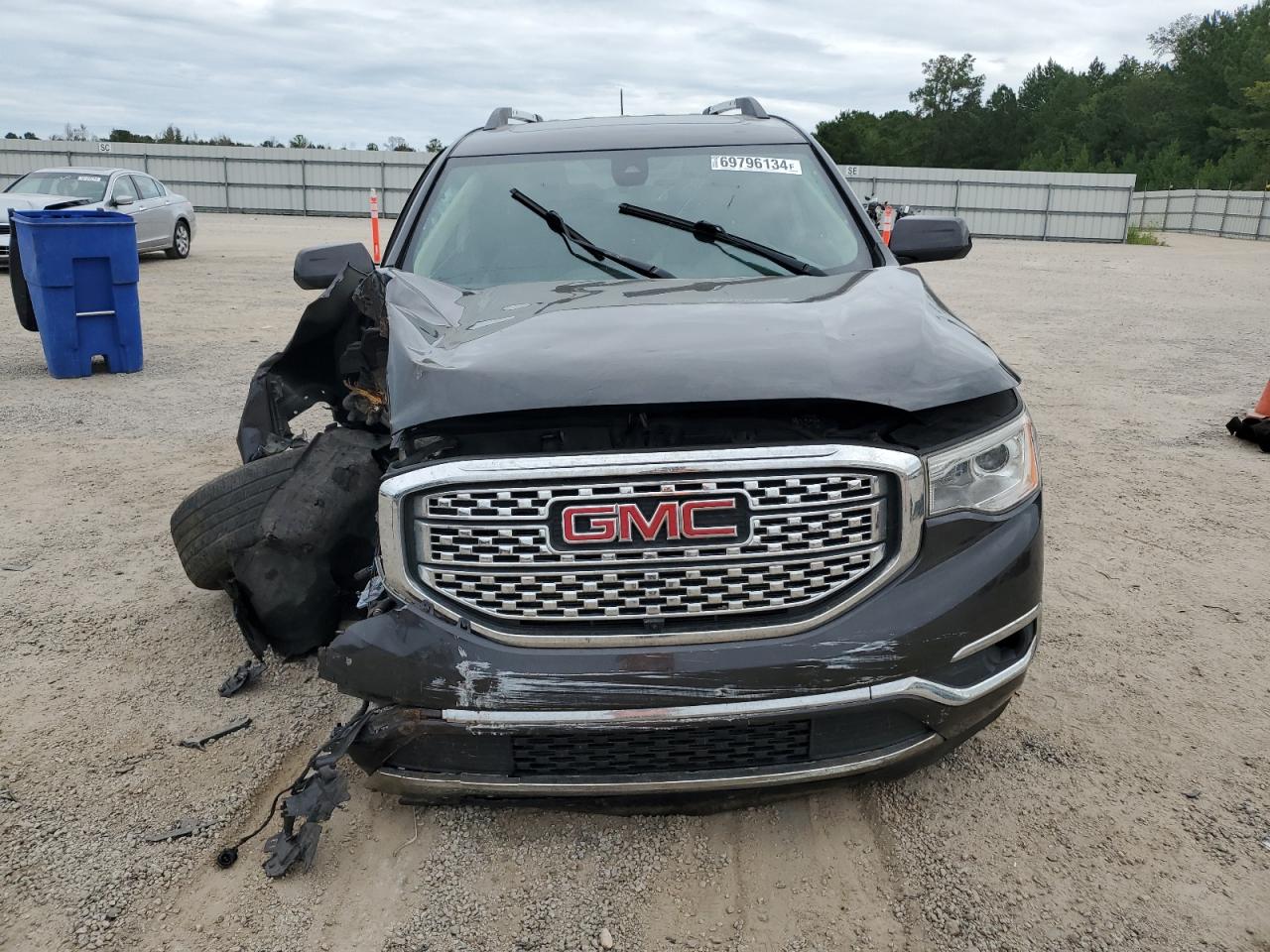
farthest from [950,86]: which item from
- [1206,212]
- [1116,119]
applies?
[1206,212]

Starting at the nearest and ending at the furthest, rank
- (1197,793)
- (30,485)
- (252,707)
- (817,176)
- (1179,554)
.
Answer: (1197,793)
(252,707)
(817,176)
(1179,554)
(30,485)

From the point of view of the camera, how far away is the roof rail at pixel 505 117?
4.75 metres

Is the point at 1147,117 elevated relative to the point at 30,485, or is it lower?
elevated

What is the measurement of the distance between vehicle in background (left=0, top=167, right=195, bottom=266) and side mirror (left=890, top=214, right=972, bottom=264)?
1327cm

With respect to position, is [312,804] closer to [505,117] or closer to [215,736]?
[215,736]

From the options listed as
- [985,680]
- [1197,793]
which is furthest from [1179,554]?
[985,680]

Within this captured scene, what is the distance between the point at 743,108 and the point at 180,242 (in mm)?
16326

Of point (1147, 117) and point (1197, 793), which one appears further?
point (1147, 117)

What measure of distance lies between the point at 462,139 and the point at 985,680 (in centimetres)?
306

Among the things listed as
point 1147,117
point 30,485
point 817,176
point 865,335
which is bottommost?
point 30,485

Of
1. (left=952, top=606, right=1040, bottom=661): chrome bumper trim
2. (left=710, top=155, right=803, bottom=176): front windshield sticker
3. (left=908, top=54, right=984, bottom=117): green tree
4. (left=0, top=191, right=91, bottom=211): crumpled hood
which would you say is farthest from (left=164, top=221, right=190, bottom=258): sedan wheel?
(left=908, top=54, right=984, bottom=117): green tree

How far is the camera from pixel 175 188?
36.3m

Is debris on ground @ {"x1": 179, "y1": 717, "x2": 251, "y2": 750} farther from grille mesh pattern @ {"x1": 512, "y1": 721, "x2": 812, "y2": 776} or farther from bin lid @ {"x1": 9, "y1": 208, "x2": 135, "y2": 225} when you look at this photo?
bin lid @ {"x1": 9, "y1": 208, "x2": 135, "y2": 225}

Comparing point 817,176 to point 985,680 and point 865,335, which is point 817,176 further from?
point 985,680
